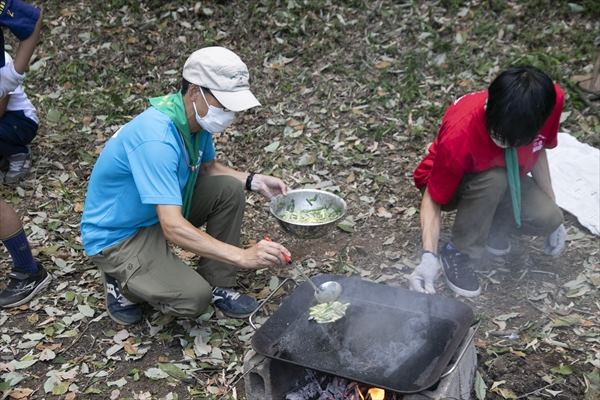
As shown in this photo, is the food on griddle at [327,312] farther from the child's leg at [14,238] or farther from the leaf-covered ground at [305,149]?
the child's leg at [14,238]

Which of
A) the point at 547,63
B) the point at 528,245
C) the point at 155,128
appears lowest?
the point at 528,245

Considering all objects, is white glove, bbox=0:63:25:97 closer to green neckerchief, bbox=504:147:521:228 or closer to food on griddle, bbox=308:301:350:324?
food on griddle, bbox=308:301:350:324

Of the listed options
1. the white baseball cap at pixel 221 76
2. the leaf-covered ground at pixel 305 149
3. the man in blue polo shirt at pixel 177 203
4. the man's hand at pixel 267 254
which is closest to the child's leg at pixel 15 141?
the leaf-covered ground at pixel 305 149

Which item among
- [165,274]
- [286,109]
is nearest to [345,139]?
[286,109]

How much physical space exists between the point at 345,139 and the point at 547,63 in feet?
6.91

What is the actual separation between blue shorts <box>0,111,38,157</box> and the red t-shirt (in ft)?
11.3

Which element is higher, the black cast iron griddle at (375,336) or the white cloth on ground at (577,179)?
the black cast iron griddle at (375,336)

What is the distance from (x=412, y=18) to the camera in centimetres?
690

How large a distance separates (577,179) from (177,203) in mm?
3165

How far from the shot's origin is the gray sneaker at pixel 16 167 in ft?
17.9

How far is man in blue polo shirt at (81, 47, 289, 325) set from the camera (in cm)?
327

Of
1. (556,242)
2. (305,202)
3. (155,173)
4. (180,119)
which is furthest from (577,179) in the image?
(155,173)

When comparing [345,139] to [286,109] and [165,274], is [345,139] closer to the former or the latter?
[286,109]

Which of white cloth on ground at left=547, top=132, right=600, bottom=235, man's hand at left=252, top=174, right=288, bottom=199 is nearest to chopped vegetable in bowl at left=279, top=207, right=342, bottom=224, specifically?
man's hand at left=252, top=174, right=288, bottom=199
